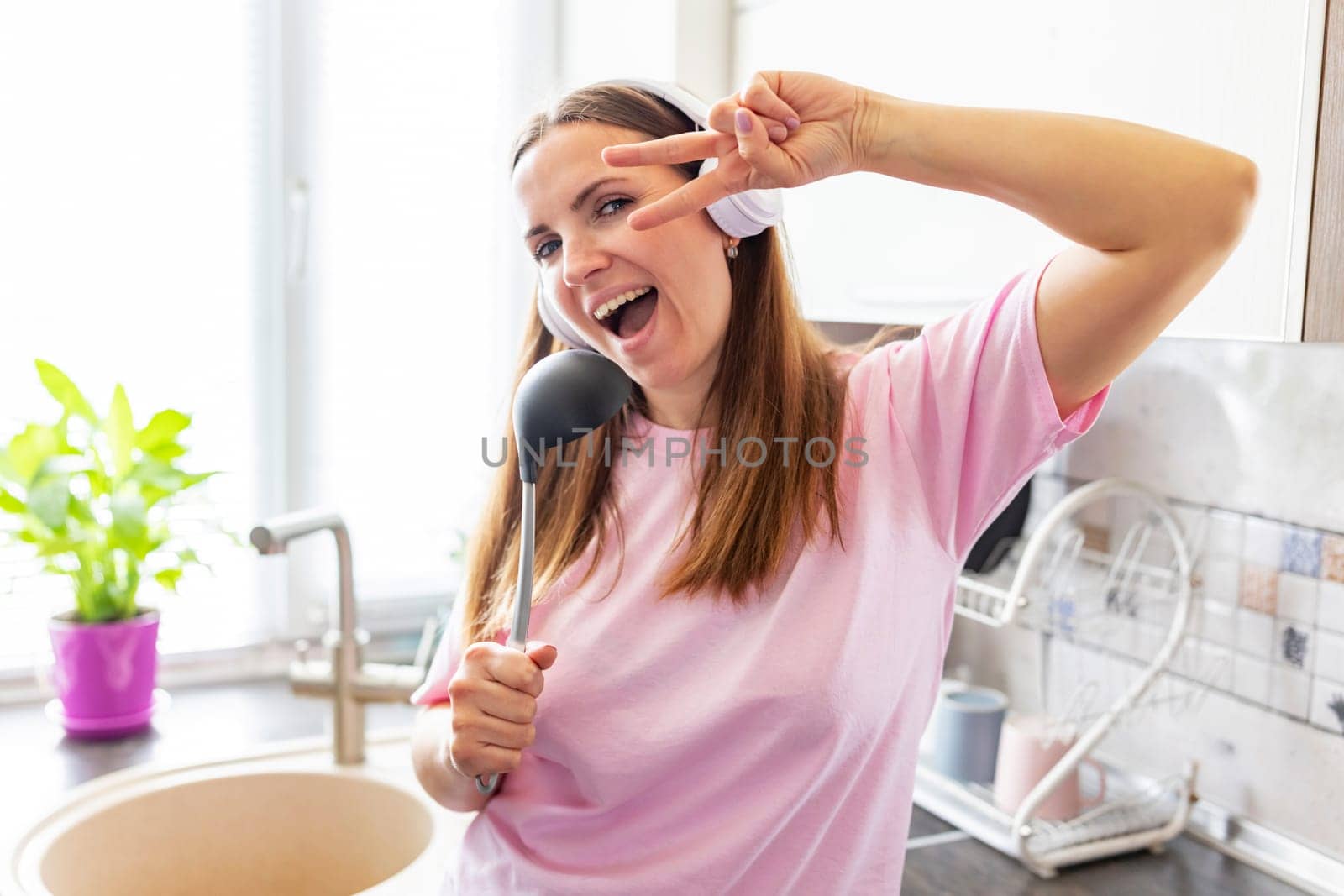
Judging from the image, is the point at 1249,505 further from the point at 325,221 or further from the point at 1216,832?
the point at 325,221

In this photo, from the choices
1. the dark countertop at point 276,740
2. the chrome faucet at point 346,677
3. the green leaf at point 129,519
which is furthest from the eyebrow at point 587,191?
the green leaf at point 129,519

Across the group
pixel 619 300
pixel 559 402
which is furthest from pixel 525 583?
pixel 619 300

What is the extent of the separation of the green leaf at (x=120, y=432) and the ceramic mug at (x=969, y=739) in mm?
1198

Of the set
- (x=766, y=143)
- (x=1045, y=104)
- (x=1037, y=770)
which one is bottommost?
(x=1037, y=770)

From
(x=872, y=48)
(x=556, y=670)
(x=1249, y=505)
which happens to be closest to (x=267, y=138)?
(x=872, y=48)

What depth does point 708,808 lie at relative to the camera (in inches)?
35.3

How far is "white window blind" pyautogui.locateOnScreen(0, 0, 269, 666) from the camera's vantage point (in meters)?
1.73

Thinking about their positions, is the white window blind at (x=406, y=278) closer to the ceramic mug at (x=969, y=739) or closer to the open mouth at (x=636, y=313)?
the ceramic mug at (x=969, y=739)

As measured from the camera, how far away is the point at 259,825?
4.97ft

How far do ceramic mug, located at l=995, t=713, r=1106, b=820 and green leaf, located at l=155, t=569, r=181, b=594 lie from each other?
1203 millimetres

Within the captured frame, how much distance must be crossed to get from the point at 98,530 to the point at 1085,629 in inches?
54.3

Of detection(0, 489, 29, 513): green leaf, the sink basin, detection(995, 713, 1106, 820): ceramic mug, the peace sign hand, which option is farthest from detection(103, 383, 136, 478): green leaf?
detection(995, 713, 1106, 820): ceramic mug

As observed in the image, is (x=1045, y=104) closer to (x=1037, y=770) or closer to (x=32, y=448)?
(x=1037, y=770)

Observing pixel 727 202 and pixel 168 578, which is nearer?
pixel 727 202
